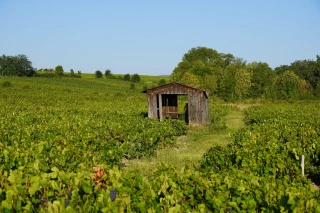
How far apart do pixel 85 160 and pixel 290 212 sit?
264 inches

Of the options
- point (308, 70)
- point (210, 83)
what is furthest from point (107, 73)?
point (308, 70)

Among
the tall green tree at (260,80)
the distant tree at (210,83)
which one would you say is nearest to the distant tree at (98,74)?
the distant tree at (210,83)

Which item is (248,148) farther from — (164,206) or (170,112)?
(170,112)

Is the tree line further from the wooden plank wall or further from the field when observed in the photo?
the field

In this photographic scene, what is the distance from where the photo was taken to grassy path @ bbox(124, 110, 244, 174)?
45.9 ft

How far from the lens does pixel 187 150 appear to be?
17.3m

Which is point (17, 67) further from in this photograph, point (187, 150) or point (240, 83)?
point (187, 150)

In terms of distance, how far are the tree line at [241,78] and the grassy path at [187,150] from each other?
1446 inches

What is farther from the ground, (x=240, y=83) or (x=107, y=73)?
(x=107, y=73)

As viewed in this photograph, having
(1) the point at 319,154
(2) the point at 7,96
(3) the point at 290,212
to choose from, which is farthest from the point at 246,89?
(3) the point at 290,212

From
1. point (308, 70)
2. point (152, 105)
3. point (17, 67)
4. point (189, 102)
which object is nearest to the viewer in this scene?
point (189, 102)

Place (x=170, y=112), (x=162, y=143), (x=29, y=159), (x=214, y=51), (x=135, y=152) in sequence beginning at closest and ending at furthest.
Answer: (x=29, y=159) → (x=135, y=152) → (x=162, y=143) → (x=170, y=112) → (x=214, y=51)

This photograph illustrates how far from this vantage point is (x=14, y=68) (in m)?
102

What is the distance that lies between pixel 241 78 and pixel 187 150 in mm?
55383
